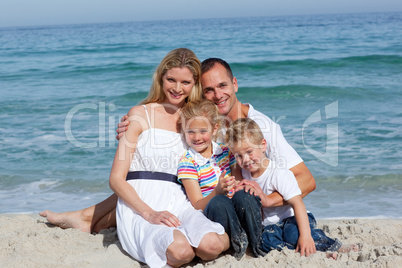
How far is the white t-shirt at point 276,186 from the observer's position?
10.1 ft

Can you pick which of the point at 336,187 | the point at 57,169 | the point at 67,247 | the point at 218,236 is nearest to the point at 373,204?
the point at 336,187

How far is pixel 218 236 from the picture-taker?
2.92 m

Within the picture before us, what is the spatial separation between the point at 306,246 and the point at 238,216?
501mm

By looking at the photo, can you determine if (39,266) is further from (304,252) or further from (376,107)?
(376,107)

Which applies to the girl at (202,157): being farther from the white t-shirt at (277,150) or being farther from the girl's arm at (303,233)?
the girl's arm at (303,233)

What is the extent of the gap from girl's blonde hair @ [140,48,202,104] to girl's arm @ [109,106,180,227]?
0.22 m

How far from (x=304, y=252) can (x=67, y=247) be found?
171 cm

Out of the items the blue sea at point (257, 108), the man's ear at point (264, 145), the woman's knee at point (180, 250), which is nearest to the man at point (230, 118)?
the man's ear at point (264, 145)

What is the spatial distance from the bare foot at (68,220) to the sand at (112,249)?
70 millimetres

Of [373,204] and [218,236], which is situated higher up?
[218,236]

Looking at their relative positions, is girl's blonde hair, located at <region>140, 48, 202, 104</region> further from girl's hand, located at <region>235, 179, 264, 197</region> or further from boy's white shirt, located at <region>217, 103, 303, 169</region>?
girl's hand, located at <region>235, 179, 264, 197</region>

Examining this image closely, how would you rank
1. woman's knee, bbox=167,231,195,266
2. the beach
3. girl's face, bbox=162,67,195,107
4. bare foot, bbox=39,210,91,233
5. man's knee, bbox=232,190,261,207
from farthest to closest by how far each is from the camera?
1. bare foot, bbox=39,210,91,233
2. girl's face, bbox=162,67,195,107
3. the beach
4. man's knee, bbox=232,190,261,207
5. woman's knee, bbox=167,231,195,266

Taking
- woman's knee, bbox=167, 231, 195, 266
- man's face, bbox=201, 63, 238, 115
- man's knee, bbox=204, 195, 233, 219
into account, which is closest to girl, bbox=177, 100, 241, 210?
man's knee, bbox=204, 195, 233, 219

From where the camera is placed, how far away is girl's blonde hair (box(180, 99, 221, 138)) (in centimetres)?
331
